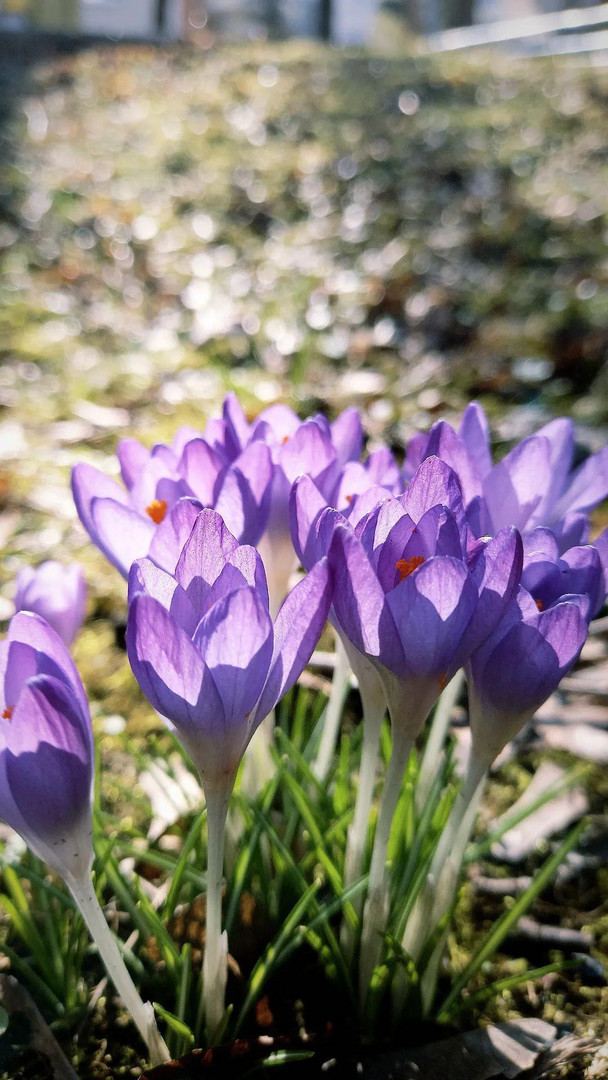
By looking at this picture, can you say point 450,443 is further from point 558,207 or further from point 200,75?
point 200,75

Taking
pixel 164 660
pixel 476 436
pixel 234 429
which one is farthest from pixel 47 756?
pixel 476 436

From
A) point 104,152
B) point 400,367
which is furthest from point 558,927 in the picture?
point 104,152

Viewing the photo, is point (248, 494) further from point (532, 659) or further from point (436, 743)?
point (436, 743)

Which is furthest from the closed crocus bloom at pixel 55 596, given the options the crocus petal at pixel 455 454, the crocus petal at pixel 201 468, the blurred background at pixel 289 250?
the blurred background at pixel 289 250

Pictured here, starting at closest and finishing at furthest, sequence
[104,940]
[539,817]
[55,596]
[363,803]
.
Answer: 1. [104,940]
2. [363,803]
3. [55,596]
4. [539,817]

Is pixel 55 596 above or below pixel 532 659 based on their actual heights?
above

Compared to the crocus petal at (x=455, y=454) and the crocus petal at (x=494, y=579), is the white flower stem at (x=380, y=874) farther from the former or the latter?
the crocus petal at (x=455, y=454)

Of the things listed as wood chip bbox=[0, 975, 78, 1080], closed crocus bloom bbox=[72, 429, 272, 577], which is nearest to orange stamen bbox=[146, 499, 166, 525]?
closed crocus bloom bbox=[72, 429, 272, 577]
